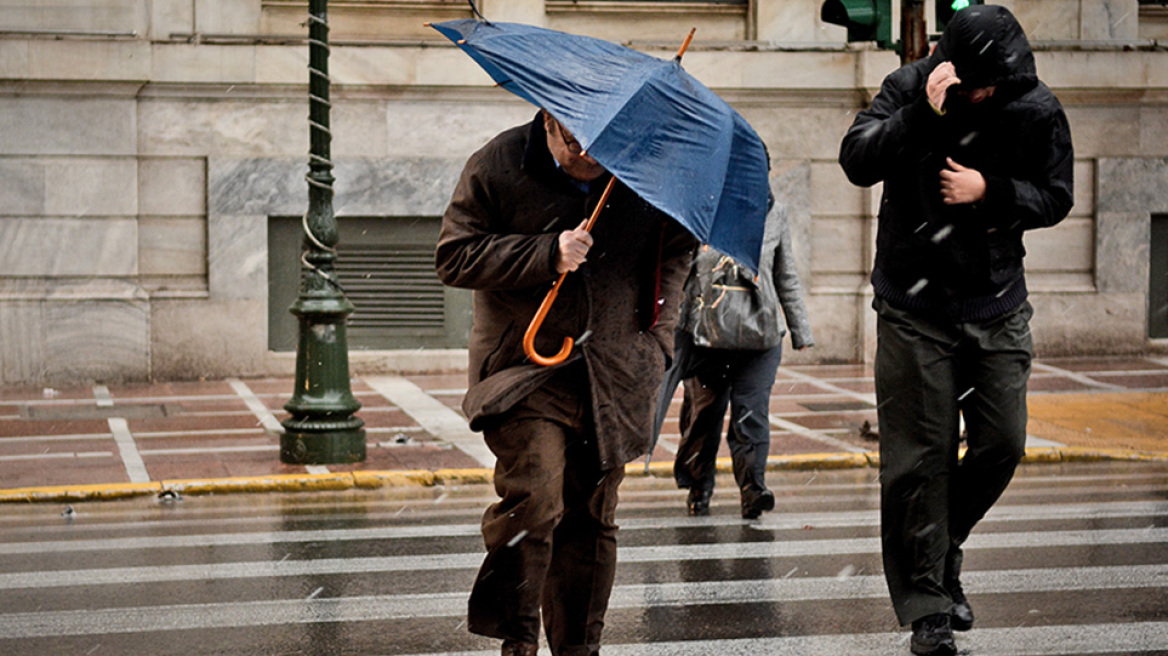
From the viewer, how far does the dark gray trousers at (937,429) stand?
5016 millimetres

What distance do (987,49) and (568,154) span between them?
4.56 ft

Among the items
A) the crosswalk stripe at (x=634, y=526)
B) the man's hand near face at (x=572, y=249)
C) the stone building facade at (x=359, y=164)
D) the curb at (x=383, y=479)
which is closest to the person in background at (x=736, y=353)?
the crosswalk stripe at (x=634, y=526)

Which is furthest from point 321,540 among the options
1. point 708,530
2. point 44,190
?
point 44,190

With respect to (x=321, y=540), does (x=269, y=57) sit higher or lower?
higher

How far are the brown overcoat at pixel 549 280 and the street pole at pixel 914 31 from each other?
640cm

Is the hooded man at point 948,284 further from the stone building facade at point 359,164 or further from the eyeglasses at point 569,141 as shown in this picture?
the stone building facade at point 359,164

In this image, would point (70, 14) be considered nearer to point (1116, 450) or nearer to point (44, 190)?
point (44, 190)

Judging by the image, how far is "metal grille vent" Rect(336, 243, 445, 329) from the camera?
51.2 feet

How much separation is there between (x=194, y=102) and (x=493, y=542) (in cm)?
1147

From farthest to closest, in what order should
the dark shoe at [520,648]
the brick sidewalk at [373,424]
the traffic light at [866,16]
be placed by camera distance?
the traffic light at [866,16]
the brick sidewalk at [373,424]
the dark shoe at [520,648]

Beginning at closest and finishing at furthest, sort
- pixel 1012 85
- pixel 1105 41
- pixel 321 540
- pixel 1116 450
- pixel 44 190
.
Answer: pixel 1012 85
pixel 321 540
pixel 1116 450
pixel 44 190
pixel 1105 41

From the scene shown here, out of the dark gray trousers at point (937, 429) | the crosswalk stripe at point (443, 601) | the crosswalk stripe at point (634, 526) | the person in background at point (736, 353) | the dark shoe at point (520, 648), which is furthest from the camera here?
the person in background at point (736, 353)

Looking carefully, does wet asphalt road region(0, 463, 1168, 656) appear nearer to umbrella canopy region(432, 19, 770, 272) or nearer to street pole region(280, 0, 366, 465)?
street pole region(280, 0, 366, 465)

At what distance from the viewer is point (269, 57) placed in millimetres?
14945
